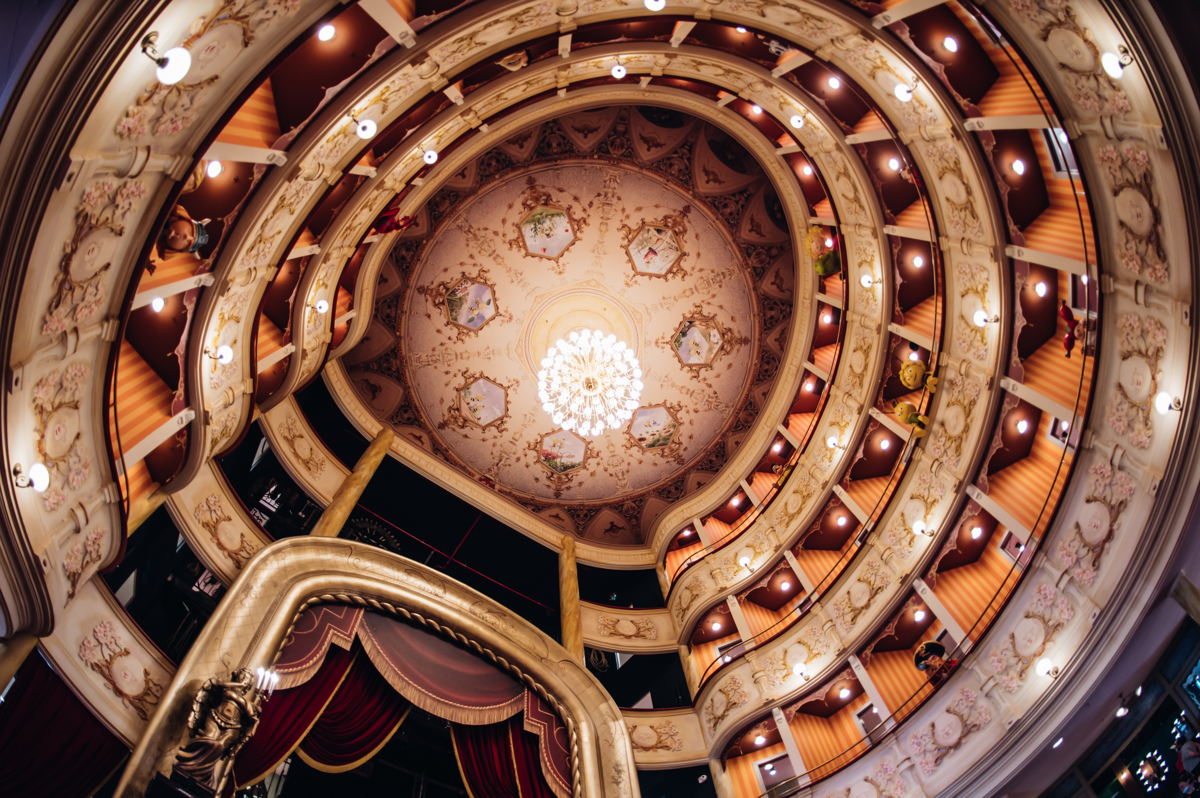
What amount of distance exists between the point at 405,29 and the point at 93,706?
889 cm

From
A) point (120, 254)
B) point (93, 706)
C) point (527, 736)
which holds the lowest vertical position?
point (527, 736)

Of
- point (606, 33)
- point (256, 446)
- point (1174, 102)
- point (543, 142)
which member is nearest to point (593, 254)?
point (543, 142)

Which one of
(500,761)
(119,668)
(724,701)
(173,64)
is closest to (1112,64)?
(173,64)

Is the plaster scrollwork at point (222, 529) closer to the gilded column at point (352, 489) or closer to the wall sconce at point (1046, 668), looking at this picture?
the gilded column at point (352, 489)

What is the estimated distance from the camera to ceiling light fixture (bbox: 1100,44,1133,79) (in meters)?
6.09

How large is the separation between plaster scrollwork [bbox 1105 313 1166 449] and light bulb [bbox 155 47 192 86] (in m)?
10.2

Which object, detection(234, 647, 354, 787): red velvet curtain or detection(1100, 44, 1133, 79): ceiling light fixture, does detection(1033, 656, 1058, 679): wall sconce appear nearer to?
detection(1100, 44, 1133, 79): ceiling light fixture

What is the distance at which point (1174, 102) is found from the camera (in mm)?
5871

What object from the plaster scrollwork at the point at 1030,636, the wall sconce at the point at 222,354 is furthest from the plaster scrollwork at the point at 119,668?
the plaster scrollwork at the point at 1030,636

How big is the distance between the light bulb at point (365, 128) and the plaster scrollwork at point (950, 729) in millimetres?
11861

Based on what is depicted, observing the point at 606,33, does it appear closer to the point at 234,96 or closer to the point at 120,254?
the point at 234,96

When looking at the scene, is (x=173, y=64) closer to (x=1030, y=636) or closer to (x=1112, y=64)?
(x=1112, y=64)

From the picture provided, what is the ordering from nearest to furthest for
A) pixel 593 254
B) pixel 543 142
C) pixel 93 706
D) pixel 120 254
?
pixel 120 254 → pixel 93 706 → pixel 543 142 → pixel 593 254

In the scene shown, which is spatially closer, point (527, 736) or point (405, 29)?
point (405, 29)
